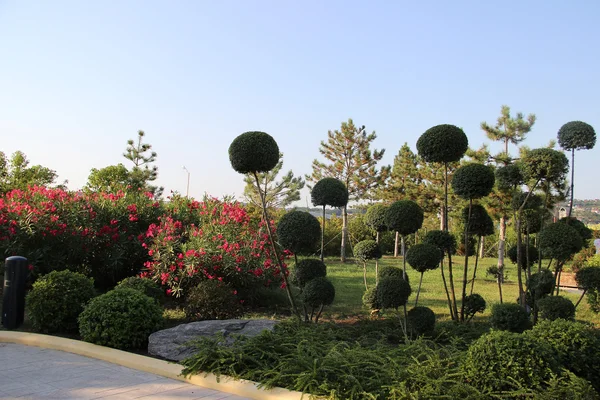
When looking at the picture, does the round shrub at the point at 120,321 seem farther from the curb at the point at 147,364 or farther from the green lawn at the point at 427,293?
the green lawn at the point at 427,293

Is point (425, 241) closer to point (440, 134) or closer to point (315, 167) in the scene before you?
point (440, 134)

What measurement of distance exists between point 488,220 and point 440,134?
1.44 metres

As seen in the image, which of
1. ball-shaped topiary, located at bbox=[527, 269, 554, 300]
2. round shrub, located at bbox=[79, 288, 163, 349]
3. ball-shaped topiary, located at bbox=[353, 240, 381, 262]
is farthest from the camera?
ball-shaped topiary, located at bbox=[353, 240, 381, 262]

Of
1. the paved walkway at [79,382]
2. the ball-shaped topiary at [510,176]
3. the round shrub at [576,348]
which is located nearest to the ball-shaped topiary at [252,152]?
the paved walkway at [79,382]

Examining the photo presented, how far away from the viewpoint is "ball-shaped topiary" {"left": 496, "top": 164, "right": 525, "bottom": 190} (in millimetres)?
6363

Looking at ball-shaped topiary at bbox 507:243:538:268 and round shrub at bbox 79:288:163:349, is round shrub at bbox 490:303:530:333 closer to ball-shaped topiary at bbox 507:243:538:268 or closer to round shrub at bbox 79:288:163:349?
ball-shaped topiary at bbox 507:243:538:268

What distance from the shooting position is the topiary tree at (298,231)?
5.98m

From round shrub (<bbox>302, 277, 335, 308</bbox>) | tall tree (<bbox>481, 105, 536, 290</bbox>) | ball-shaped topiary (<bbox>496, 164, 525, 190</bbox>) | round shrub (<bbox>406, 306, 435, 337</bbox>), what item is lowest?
round shrub (<bbox>406, 306, 435, 337</bbox>)

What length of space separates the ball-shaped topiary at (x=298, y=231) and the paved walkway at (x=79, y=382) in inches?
84.9

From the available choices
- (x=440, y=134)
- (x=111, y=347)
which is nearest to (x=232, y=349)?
(x=111, y=347)

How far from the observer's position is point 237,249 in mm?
8062

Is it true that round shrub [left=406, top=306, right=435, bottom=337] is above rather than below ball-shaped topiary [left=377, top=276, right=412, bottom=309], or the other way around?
below

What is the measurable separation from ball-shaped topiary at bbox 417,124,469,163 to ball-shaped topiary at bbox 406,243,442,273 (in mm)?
1048

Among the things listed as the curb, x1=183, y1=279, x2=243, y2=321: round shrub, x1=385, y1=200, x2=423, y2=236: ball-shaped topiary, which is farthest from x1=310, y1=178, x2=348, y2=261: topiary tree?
the curb
